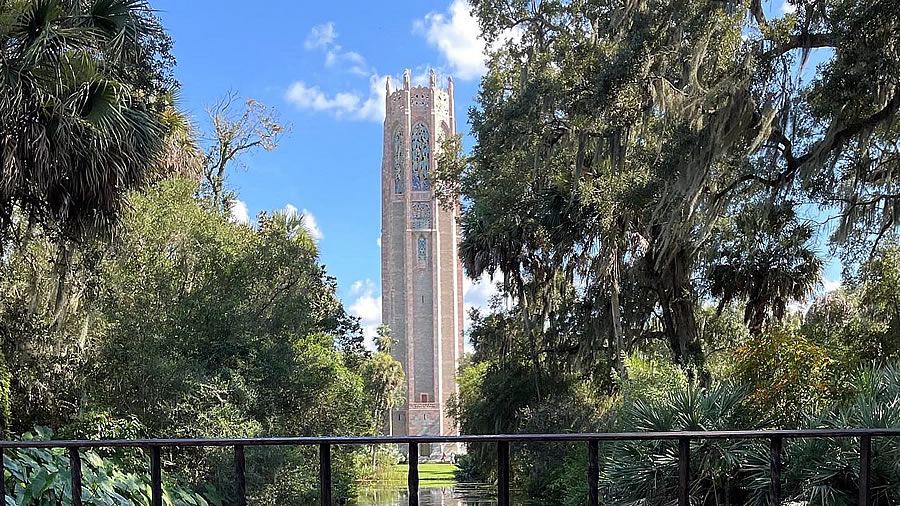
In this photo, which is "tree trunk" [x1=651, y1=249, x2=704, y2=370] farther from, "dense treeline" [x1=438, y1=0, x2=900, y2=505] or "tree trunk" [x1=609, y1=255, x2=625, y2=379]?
"tree trunk" [x1=609, y1=255, x2=625, y2=379]

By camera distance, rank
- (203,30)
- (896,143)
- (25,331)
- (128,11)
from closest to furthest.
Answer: (128,11)
(896,143)
(25,331)
(203,30)

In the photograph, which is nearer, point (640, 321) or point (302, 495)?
point (302, 495)

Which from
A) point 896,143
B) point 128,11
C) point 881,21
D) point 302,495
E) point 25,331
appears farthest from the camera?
point 302,495

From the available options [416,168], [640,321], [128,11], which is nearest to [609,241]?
[640,321]

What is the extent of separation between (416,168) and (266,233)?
4944cm

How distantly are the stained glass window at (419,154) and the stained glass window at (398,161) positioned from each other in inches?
41.2

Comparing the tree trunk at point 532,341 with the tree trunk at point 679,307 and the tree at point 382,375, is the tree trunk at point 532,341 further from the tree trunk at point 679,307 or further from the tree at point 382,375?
the tree at point 382,375

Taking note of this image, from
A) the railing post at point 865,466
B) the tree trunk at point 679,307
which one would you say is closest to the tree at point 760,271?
the tree trunk at point 679,307

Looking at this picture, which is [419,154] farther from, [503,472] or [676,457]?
[503,472]

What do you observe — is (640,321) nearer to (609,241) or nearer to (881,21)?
(609,241)

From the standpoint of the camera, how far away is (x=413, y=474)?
230cm

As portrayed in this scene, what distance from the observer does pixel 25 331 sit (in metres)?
13.1

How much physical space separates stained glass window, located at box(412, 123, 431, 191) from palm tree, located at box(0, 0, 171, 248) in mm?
57468

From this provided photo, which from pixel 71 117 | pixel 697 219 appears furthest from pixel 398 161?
pixel 71 117
